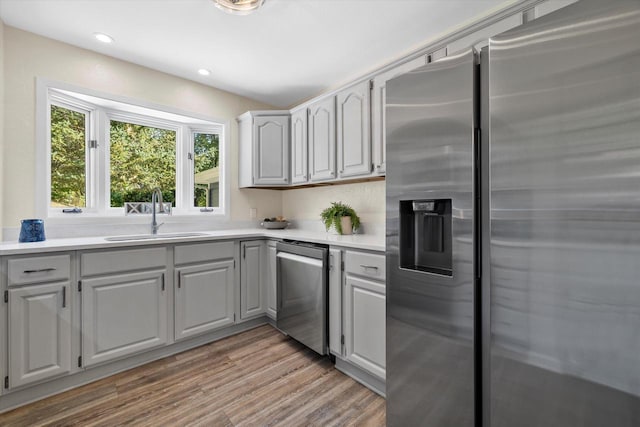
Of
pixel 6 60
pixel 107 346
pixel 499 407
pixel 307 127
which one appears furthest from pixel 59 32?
pixel 499 407

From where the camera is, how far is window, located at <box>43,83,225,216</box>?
2.34 m

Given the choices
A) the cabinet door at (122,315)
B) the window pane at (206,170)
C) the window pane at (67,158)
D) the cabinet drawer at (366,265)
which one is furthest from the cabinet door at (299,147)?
the window pane at (67,158)

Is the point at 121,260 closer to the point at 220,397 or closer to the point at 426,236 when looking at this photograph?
the point at 220,397

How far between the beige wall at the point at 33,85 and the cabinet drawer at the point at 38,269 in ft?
1.94

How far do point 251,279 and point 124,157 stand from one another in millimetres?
1660

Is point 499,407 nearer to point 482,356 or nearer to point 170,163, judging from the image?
point 482,356

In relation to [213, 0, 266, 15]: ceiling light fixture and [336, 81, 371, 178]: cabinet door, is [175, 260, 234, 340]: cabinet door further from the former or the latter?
[213, 0, 266, 15]: ceiling light fixture

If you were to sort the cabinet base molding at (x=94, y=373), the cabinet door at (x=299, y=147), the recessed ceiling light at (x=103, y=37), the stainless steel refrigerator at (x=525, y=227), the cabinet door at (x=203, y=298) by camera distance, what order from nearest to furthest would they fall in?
1. the stainless steel refrigerator at (x=525, y=227)
2. the cabinet base molding at (x=94, y=373)
3. the recessed ceiling light at (x=103, y=37)
4. the cabinet door at (x=203, y=298)
5. the cabinet door at (x=299, y=147)

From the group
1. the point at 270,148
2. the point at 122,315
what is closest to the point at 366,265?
the point at 122,315

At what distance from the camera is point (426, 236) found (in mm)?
1318

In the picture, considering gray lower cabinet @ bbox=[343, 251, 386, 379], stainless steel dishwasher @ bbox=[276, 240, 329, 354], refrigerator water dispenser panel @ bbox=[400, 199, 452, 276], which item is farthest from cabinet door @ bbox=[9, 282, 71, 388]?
refrigerator water dispenser panel @ bbox=[400, 199, 452, 276]

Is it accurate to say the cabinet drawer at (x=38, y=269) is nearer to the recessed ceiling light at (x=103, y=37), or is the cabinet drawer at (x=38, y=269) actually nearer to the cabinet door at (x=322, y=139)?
the recessed ceiling light at (x=103, y=37)

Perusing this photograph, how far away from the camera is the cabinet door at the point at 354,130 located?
228cm

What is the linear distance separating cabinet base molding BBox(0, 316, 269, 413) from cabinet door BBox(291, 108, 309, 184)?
155cm
